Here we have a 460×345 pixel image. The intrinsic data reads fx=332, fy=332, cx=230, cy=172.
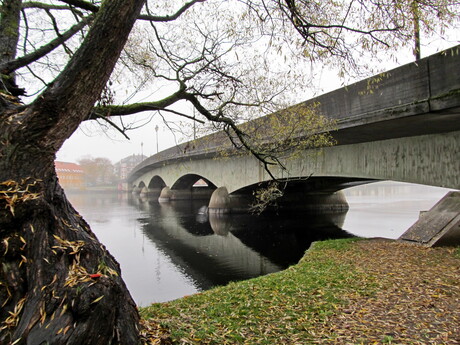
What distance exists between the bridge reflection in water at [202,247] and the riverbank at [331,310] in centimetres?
397

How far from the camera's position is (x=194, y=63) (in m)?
6.09

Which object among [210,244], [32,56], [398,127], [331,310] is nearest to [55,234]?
[32,56]

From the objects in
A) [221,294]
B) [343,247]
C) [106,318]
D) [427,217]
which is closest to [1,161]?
[106,318]

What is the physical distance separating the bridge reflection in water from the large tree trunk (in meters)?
6.29

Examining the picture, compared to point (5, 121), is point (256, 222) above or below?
below

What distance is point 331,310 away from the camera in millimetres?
4340

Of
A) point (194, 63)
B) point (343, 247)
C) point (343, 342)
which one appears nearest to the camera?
point (343, 342)

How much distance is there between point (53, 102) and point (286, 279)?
522 centimetres

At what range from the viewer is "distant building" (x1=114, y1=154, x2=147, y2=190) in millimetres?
89269

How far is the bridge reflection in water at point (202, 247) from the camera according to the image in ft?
33.4

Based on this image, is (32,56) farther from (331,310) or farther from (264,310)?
(331,310)

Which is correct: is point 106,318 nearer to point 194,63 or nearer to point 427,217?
point 194,63

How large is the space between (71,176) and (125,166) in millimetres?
35914

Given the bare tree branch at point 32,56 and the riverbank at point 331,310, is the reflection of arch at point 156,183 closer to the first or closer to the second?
the riverbank at point 331,310
